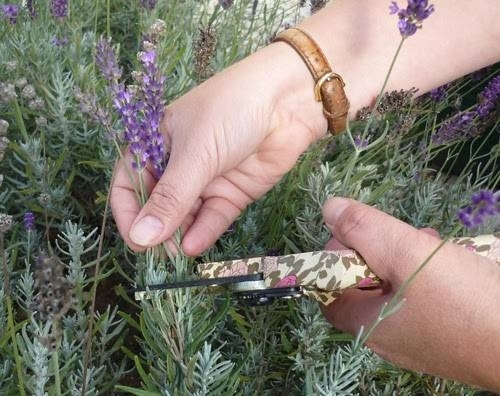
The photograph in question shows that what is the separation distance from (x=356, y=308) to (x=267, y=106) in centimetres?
50

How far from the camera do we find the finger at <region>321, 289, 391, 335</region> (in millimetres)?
1086

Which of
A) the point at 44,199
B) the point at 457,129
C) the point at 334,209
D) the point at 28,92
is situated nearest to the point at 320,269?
the point at 334,209

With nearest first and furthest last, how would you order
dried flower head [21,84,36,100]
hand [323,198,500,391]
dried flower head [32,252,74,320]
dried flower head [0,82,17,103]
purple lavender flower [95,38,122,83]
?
dried flower head [32,252,74,320]
hand [323,198,500,391]
purple lavender flower [95,38,122,83]
dried flower head [0,82,17,103]
dried flower head [21,84,36,100]

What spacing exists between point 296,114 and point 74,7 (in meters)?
1.11

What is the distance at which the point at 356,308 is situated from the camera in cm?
112

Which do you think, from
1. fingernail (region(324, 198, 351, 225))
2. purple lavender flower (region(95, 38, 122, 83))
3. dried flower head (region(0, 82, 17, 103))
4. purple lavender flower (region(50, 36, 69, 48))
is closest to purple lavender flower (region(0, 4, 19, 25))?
purple lavender flower (region(50, 36, 69, 48))

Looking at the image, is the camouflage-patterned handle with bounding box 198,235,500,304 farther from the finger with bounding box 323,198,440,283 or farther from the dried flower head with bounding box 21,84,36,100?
the dried flower head with bounding box 21,84,36,100

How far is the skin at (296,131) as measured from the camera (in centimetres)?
106

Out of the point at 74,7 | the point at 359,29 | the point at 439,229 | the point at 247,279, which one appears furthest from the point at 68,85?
the point at 439,229

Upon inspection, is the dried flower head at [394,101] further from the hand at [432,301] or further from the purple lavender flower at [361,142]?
the hand at [432,301]

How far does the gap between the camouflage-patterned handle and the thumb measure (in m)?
0.11

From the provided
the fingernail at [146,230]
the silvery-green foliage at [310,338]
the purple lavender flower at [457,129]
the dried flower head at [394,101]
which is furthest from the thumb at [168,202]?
the purple lavender flower at [457,129]

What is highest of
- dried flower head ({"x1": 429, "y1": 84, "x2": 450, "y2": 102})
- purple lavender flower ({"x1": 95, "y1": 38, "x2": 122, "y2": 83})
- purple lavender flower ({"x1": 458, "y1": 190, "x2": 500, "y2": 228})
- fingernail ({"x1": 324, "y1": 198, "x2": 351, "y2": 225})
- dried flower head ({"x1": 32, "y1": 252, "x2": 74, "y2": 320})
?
purple lavender flower ({"x1": 458, "y1": 190, "x2": 500, "y2": 228})

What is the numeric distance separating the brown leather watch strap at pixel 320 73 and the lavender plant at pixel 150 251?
69 mm
